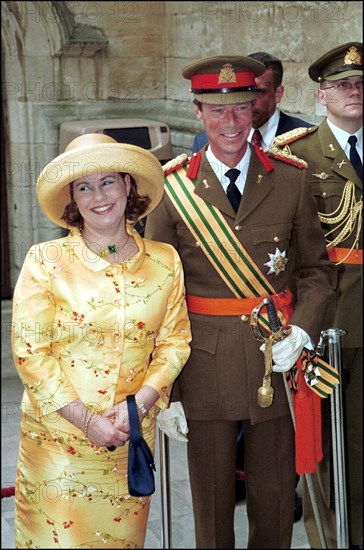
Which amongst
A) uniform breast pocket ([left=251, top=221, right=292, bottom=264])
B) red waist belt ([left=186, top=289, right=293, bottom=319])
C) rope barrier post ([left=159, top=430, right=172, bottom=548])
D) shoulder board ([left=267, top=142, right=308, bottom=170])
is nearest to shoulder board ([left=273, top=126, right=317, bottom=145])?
shoulder board ([left=267, top=142, right=308, bottom=170])

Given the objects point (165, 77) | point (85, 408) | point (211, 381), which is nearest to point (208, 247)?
point (211, 381)

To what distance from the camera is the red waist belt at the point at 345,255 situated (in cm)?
336

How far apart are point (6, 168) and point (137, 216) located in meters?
3.16

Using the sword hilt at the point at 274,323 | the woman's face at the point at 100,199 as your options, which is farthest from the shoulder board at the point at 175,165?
the sword hilt at the point at 274,323

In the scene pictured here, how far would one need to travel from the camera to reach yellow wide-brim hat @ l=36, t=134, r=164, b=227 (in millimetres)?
2689

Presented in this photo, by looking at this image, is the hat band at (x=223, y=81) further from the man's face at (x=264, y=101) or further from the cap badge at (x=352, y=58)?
the man's face at (x=264, y=101)

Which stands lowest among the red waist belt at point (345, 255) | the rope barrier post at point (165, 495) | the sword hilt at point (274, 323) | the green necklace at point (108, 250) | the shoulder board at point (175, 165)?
the rope barrier post at point (165, 495)

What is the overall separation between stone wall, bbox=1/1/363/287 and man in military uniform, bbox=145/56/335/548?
7.47 ft

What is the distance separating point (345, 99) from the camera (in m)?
3.29

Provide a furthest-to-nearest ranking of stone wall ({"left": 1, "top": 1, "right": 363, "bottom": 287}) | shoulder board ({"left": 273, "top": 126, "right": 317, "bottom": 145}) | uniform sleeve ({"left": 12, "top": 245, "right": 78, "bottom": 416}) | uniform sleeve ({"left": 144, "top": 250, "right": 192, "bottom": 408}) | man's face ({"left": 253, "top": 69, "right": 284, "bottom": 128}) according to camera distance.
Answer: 1. stone wall ({"left": 1, "top": 1, "right": 363, "bottom": 287})
2. man's face ({"left": 253, "top": 69, "right": 284, "bottom": 128})
3. shoulder board ({"left": 273, "top": 126, "right": 317, "bottom": 145})
4. uniform sleeve ({"left": 144, "top": 250, "right": 192, "bottom": 408})
5. uniform sleeve ({"left": 12, "top": 245, "right": 78, "bottom": 416})

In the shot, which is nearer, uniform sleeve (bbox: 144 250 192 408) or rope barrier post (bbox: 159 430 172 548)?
uniform sleeve (bbox: 144 250 192 408)

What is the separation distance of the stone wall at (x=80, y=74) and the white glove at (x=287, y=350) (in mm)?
2520

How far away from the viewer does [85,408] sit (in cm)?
267

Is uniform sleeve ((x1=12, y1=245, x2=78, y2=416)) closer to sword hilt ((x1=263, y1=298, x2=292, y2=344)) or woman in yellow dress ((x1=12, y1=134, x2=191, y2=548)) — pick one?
woman in yellow dress ((x1=12, y1=134, x2=191, y2=548))
